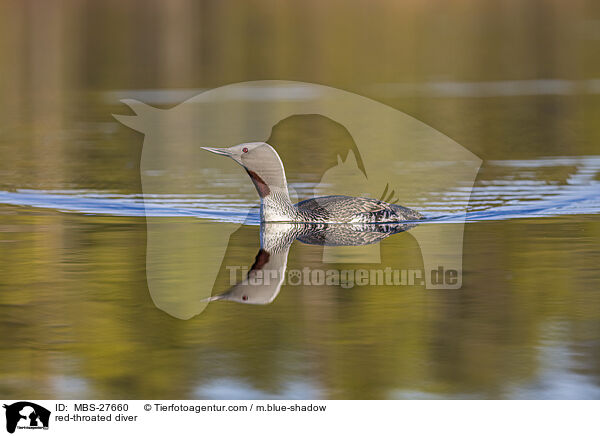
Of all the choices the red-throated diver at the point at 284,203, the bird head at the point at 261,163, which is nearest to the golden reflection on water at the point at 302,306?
the red-throated diver at the point at 284,203

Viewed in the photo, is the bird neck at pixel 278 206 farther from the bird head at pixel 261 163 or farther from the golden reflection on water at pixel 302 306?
the golden reflection on water at pixel 302 306

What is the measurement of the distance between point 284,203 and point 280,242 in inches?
31.3

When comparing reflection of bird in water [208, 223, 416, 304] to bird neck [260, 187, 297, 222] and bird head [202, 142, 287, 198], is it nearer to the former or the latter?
bird neck [260, 187, 297, 222]

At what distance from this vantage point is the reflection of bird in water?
858 cm

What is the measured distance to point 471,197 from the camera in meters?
12.9

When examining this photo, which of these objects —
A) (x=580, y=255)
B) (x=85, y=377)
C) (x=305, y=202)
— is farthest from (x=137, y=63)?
(x=85, y=377)
